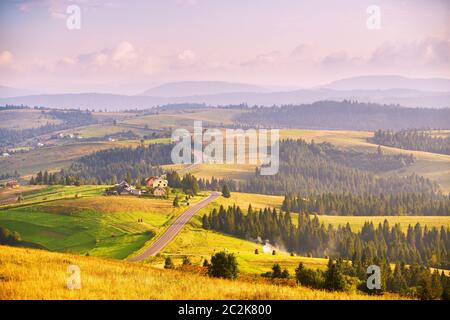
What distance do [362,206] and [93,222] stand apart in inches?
3239

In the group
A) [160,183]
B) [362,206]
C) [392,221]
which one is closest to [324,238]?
[392,221]

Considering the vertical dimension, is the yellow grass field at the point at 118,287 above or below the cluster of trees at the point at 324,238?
above

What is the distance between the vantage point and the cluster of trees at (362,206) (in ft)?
432

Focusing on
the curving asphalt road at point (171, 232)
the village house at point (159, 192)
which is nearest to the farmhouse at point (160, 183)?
the village house at point (159, 192)

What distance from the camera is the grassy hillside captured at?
70438 millimetres

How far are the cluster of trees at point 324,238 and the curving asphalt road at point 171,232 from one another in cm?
370

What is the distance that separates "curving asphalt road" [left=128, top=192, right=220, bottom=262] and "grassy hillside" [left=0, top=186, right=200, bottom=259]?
4.88 feet

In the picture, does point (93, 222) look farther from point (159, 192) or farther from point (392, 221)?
point (392, 221)

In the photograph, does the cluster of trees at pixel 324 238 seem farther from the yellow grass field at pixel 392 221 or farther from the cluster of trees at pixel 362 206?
the cluster of trees at pixel 362 206

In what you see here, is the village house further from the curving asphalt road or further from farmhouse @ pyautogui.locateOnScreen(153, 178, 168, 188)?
the curving asphalt road

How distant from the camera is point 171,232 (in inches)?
3051

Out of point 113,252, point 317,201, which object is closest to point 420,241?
point 317,201
